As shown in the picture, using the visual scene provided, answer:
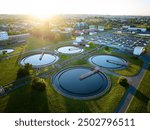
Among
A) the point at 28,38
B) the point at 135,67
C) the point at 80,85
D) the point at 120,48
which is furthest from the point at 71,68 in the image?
the point at 28,38

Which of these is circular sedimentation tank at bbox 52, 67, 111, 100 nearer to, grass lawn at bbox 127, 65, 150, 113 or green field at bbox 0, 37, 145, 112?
green field at bbox 0, 37, 145, 112

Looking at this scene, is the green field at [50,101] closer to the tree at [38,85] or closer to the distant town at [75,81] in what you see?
the distant town at [75,81]

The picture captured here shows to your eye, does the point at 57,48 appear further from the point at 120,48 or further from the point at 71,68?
the point at 120,48

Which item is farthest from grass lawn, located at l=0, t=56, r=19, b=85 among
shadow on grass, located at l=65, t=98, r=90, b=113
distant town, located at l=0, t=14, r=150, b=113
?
shadow on grass, located at l=65, t=98, r=90, b=113

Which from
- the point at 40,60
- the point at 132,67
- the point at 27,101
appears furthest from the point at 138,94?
the point at 40,60

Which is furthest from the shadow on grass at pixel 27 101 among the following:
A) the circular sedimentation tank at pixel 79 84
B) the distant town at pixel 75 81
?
the circular sedimentation tank at pixel 79 84
